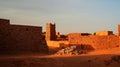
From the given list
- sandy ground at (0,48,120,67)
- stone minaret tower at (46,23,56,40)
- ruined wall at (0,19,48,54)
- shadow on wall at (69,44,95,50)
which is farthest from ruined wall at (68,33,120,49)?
sandy ground at (0,48,120,67)

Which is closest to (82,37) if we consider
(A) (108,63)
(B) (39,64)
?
(A) (108,63)

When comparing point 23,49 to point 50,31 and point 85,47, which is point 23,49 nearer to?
point 85,47

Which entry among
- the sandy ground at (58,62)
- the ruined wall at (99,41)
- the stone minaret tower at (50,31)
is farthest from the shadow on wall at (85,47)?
the sandy ground at (58,62)

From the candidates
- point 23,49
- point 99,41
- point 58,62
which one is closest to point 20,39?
point 23,49

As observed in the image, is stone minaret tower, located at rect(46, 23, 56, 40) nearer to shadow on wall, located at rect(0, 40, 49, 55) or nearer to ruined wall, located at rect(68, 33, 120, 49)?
ruined wall, located at rect(68, 33, 120, 49)

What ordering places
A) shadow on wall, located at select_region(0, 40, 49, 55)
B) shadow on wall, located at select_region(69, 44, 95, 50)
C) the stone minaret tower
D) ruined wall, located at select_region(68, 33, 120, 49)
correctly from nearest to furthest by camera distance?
shadow on wall, located at select_region(0, 40, 49, 55), ruined wall, located at select_region(68, 33, 120, 49), shadow on wall, located at select_region(69, 44, 95, 50), the stone minaret tower

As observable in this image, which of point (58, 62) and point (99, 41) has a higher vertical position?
point (99, 41)

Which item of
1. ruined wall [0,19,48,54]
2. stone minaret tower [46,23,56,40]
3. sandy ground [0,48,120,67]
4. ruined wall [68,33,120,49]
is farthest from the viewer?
stone minaret tower [46,23,56,40]

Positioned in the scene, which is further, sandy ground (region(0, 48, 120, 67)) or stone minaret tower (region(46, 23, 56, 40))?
stone minaret tower (region(46, 23, 56, 40))

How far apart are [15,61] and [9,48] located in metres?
6.86

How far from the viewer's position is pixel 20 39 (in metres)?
22.9

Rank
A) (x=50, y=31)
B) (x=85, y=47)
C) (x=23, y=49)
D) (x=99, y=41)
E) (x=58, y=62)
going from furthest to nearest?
1. (x=50, y=31)
2. (x=85, y=47)
3. (x=99, y=41)
4. (x=23, y=49)
5. (x=58, y=62)

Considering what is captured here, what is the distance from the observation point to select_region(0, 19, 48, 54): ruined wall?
21938 mm

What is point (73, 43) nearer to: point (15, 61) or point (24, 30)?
point (24, 30)
